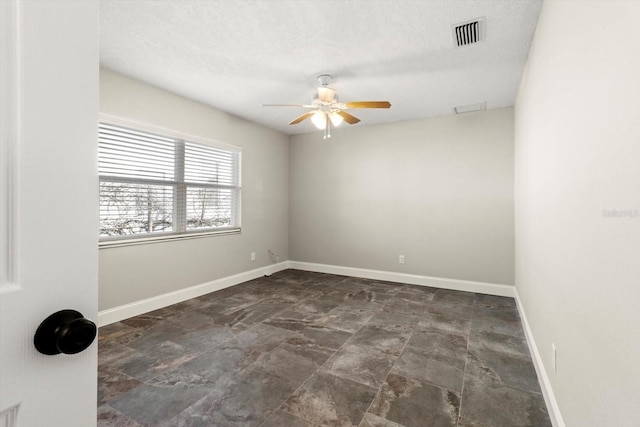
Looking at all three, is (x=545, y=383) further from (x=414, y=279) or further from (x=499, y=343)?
(x=414, y=279)

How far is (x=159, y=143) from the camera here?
3.48 m

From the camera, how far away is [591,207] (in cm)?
117

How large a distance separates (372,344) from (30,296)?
99.2 inches

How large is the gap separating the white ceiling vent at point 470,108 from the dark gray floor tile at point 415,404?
334 centimetres

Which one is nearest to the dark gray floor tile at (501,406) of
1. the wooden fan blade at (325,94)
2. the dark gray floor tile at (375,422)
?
the dark gray floor tile at (375,422)

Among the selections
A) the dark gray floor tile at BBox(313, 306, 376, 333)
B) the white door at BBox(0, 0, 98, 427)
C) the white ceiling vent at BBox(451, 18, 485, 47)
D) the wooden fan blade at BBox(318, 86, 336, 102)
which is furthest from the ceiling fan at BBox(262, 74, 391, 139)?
the white door at BBox(0, 0, 98, 427)

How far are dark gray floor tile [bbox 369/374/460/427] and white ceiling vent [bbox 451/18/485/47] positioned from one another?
8.31 feet

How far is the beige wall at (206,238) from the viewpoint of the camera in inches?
120

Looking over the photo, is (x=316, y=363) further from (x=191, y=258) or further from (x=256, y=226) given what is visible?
(x=256, y=226)

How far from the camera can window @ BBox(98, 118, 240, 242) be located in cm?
304

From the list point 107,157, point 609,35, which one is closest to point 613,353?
point 609,35

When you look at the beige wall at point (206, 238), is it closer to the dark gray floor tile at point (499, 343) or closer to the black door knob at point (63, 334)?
the black door knob at point (63, 334)

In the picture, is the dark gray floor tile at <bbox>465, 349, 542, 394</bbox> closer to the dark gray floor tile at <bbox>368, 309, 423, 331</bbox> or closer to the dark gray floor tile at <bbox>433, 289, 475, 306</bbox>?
the dark gray floor tile at <bbox>368, 309, 423, 331</bbox>

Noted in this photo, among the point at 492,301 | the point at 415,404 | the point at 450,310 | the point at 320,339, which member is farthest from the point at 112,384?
the point at 492,301
